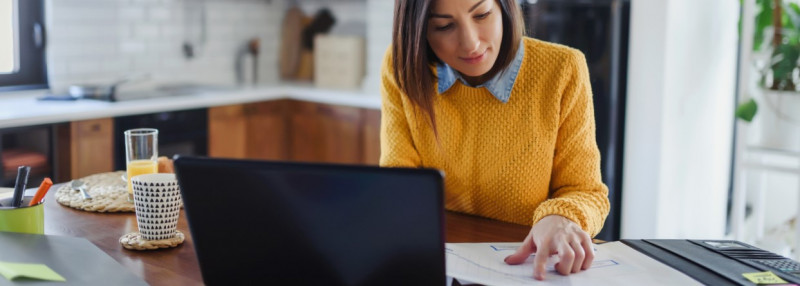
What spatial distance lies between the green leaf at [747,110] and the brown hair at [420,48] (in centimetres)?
174

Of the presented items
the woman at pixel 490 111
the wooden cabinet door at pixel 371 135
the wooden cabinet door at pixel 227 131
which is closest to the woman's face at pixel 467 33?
the woman at pixel 490 111

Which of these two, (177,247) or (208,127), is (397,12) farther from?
(208,127)

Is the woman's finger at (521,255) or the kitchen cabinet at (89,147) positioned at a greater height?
the woman's finger at (521,255)

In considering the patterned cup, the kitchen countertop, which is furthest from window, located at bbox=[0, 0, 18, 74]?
the patterned cup

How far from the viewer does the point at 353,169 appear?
3.01ft

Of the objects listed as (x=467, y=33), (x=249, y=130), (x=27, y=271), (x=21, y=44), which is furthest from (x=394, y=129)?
(x=21, y=44)

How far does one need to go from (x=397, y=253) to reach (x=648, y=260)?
0.51m

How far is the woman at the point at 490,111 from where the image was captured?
147cm

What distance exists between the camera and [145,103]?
349cm

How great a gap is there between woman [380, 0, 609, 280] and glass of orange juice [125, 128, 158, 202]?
1.66ft

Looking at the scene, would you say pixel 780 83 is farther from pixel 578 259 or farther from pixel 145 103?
pixel 145 103

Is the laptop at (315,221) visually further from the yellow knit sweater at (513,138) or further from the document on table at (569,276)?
the yellow knit sweater at (513,138)

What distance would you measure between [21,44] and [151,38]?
0.68 metres

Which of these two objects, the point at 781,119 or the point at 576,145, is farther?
the point at 781,119
